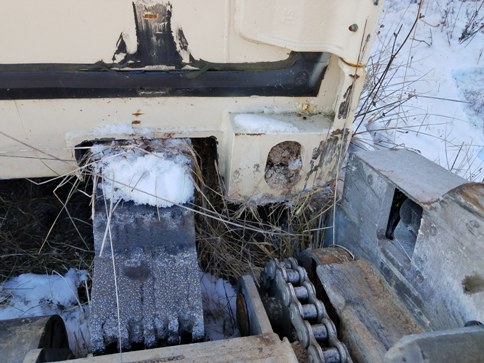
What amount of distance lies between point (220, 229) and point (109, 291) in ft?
2.75

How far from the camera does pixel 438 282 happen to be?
55.9 inches

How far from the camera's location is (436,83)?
5012 millimetres

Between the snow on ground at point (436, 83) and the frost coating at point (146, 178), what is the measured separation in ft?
4.92

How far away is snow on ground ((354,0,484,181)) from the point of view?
144 inches

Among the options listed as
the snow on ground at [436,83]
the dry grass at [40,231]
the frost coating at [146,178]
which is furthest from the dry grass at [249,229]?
the snow on ground at [436,83]

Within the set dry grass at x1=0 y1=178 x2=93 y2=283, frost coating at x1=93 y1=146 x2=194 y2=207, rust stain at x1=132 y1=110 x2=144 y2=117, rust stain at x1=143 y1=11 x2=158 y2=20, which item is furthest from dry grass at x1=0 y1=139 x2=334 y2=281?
rust stain at x1=143 y1=11 x2=158 y2=20

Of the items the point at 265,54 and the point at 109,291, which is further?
the point at 265,54

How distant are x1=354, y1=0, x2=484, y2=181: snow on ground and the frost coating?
1.50m

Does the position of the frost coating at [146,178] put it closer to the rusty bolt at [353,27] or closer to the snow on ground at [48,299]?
the snow on ground at [48,299]

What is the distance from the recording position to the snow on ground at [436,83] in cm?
367

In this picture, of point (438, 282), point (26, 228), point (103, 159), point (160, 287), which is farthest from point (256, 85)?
point (26, 228)

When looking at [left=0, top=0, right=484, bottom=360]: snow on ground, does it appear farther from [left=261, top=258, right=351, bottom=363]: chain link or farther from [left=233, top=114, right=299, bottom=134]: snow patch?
[left=261, top=258, right=351, bottom=363]: chain link

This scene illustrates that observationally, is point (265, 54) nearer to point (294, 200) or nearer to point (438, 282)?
point (294, 200)

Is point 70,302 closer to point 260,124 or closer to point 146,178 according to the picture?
point 146,178
